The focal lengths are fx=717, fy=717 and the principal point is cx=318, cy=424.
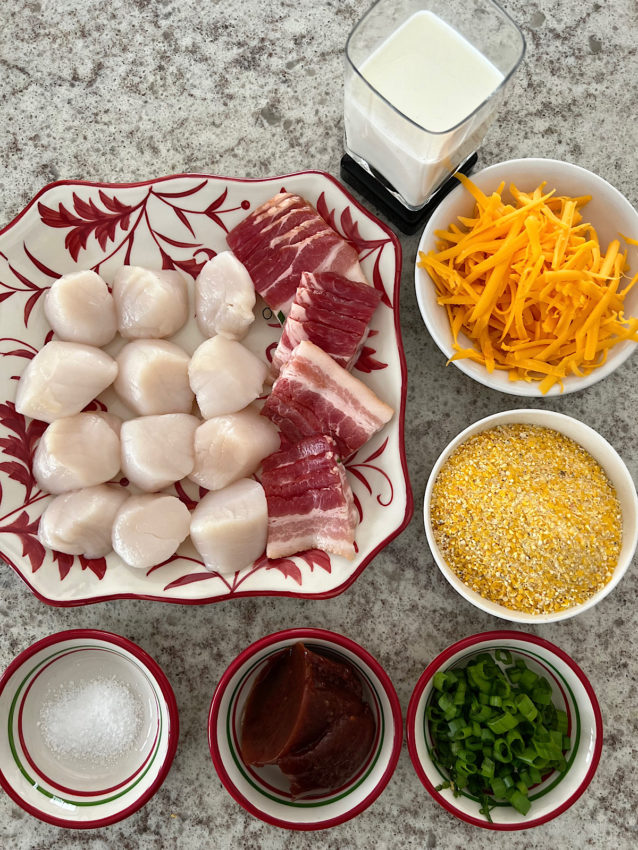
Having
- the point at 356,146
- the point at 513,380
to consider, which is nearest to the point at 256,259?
the point at 356,146

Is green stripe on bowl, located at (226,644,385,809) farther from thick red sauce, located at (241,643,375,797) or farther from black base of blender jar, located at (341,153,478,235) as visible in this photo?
black base of blender jar, located at (341,153,478,235)

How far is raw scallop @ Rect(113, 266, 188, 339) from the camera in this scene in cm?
183

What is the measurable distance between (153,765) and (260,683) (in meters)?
0.32

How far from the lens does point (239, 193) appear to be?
6.13ft

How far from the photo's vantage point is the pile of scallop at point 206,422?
5.79 feet

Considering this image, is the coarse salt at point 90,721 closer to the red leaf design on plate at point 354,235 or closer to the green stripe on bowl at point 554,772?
the green stripe on bowl at point 554,772

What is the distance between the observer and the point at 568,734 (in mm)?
1775

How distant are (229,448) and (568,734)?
1099 mm

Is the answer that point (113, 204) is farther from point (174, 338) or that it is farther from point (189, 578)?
point (189, 578)

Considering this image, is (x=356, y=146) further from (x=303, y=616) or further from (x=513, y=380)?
(x=303, y=616)

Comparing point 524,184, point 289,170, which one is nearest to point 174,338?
point 289,170

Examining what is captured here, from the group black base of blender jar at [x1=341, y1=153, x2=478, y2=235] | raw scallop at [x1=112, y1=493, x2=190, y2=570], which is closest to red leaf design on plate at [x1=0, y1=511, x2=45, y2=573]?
raw scallop at [x1=112, y1=493, x2=190, y2=570]

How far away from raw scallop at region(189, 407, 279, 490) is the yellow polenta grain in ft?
1.51

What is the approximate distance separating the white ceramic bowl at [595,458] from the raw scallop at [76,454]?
32.0 inches
